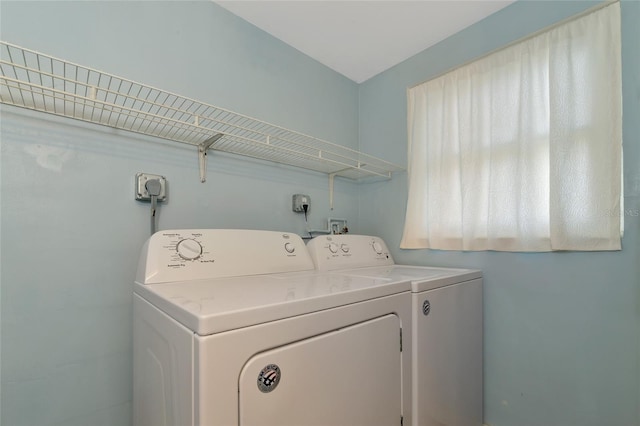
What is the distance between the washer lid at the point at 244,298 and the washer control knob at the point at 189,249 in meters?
0.11

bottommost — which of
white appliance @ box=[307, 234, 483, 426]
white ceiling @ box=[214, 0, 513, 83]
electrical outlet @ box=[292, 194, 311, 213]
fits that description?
white appliance @ box=[307, 234, 483, 426]

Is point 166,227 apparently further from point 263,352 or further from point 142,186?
point 263,352

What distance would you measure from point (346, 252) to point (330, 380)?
0.93m

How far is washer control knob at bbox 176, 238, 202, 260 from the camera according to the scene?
117 centimetres

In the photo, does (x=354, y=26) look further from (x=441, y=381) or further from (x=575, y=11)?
(x=441, y=381)

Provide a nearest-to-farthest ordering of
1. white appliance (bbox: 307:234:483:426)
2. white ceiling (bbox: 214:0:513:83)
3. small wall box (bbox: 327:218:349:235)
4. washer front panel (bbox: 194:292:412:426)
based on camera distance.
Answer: washer front panel (bbox: 194:292:412:426) < white appliance (bbox: 307:234:483:426) < white ceiling (bbox: 214:0:513:83) < small wall box (bbox: 327:218:349:235)

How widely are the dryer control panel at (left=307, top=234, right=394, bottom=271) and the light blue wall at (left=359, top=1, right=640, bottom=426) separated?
0.90 feet

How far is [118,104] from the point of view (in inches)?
50.3

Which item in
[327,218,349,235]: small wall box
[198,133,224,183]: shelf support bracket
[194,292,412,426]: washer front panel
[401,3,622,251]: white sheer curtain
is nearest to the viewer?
[194,292,412,426]: washer front panel

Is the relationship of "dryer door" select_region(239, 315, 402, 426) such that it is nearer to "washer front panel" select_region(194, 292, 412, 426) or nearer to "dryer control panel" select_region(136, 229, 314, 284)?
"washer front panel" select_region(194, 292, 412, 426)

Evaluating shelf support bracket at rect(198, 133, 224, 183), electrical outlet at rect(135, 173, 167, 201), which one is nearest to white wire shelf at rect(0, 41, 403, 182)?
shelf support bracket at rect(198, 133, 224, 183)

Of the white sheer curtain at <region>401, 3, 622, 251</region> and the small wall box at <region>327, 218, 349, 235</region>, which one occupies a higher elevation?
the white sheer curtain at <region>401, 3, 622, 251</region>

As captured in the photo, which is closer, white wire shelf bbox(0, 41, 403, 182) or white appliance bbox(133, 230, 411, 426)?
white appliance bbox(133, 230, 411, 426)

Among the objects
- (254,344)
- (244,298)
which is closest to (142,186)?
(244,298)
